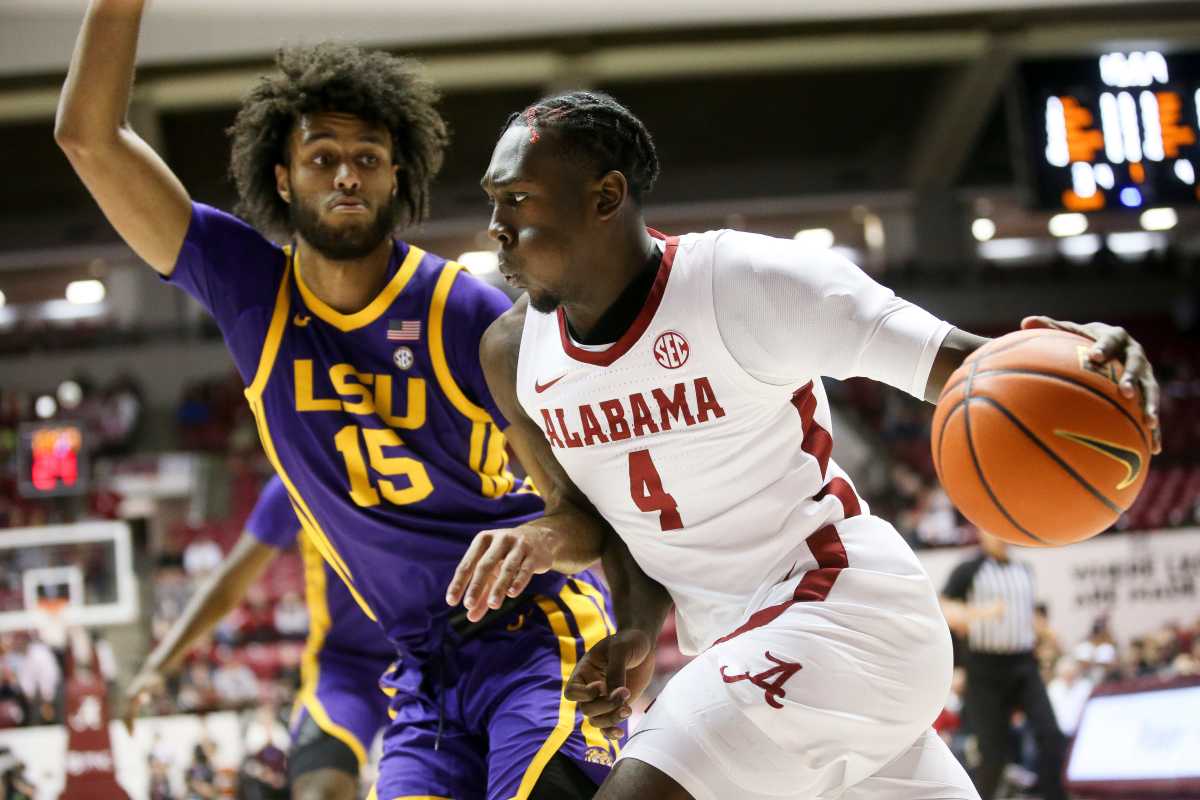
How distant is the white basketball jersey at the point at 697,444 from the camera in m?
2.25

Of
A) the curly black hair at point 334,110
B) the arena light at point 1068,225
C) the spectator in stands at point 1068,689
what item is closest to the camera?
the curly black hair at point 334,110

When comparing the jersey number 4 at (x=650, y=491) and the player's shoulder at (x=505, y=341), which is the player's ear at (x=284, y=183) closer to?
the player's shoulder at (x=505, y=341)

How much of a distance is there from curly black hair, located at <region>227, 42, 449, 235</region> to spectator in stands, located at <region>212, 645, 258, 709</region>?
23.4 ft

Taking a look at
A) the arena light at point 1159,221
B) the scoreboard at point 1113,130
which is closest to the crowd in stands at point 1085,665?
the scoreboard at point 1113,130

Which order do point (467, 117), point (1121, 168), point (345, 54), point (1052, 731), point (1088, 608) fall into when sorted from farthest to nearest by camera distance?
point (467, 117) < point (1088, 608) < point (1121, 168) < point (1052, 731) < point (345, 54)

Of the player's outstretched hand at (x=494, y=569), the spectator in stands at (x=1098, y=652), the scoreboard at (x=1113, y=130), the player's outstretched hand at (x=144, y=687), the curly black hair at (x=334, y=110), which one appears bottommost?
the spectator in stands at (x=1098, y=652)

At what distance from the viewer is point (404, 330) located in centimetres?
284

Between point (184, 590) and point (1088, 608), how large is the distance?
7.95 metres

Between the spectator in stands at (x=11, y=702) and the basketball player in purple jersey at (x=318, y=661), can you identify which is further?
the spectator in stands at (x=11, y=702)

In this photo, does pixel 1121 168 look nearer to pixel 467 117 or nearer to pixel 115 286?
pixel 467 117

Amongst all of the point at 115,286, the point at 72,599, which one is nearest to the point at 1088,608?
the point at 72,599

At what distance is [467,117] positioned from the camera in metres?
18.6

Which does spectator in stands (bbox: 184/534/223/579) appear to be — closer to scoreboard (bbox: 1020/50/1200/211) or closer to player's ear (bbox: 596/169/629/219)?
scoreboard (bbox: 1020/50/1200/211)

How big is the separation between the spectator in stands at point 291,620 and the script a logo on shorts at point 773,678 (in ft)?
31.9
